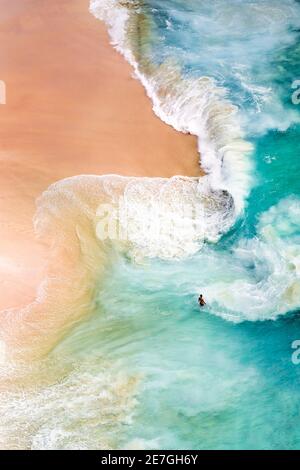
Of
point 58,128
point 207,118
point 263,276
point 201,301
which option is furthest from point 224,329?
point 58,128

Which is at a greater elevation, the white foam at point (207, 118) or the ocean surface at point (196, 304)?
the white foam at point (207, 118)

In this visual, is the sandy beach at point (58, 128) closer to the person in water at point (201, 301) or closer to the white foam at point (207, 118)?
the white foam at point (207, 118)

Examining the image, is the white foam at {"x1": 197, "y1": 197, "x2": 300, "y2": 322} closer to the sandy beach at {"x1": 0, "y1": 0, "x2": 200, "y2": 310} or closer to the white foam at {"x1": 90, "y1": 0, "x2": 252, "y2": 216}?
the white foam at {"x1": 90, "y1": 0, "x2": 252, "y2": 216}

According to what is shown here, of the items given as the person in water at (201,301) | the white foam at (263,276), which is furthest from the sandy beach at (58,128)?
the person in water at (201,301)

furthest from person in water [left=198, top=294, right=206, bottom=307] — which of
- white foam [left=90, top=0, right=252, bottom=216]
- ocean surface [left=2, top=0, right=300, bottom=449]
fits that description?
white foam [left=90, top=0, right=252, bottom=216]

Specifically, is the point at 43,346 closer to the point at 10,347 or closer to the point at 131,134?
the point at 10,347
